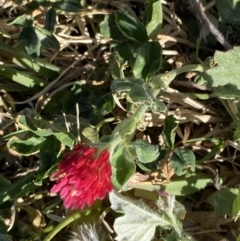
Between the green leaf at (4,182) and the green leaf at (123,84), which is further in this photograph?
the green leaf at (4,182)

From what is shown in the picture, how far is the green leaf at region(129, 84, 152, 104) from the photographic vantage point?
1.20m

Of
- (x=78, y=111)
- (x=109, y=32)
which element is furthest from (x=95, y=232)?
(x=109, y=32)

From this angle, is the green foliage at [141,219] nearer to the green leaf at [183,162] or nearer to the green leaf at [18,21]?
the green leaf at [183,162]

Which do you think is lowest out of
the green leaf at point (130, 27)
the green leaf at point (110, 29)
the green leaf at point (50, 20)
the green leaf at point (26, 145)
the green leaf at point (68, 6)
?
the green leaf at point (26, 145)

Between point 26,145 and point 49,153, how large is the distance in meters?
0.06

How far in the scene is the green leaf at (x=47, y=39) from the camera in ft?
5.00

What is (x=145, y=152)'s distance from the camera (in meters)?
1.31

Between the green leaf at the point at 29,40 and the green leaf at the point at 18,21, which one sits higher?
the green leaf at the point at 18,21

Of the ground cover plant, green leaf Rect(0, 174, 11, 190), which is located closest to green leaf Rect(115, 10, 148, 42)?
the ground cover plant

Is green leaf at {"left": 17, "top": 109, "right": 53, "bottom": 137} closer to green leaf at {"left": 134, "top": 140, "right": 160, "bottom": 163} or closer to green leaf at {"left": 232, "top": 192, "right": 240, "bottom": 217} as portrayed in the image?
green leaf at {"left": 134, "top": 140, "right": 160, "bottom": 163}

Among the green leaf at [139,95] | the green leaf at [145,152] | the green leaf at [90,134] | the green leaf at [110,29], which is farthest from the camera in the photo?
the green leaf at [110,29]

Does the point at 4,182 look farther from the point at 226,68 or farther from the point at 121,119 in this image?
the point at 226,68

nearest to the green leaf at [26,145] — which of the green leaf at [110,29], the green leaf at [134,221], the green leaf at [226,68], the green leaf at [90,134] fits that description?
the green leaf at [90,134]

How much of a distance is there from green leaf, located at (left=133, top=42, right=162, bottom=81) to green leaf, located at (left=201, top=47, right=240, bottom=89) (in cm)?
13
